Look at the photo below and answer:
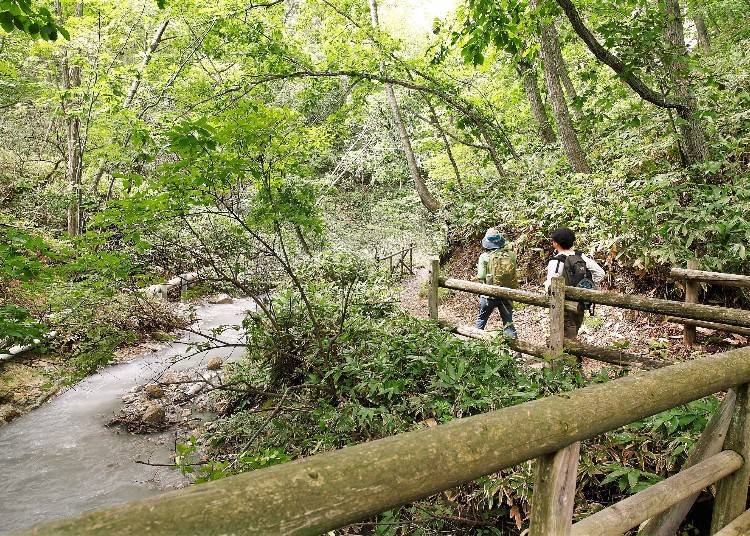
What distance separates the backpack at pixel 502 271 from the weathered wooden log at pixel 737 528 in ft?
16.9

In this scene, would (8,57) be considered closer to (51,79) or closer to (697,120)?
(51,79)

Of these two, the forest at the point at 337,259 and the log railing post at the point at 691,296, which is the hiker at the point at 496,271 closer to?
the forest at the point at 337,259

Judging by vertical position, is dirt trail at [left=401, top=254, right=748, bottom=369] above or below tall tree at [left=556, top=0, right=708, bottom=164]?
below

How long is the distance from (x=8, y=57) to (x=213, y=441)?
37.0 ft

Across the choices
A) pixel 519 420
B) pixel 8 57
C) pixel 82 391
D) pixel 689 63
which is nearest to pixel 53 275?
pixel 82 391

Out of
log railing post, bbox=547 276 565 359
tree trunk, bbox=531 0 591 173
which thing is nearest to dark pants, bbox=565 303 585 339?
log railing post, bbox=547 276 565 359

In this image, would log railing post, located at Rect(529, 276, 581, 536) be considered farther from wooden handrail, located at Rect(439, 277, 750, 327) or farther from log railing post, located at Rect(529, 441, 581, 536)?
wooden handrail, located at Rect(439, 277, 750, 327)

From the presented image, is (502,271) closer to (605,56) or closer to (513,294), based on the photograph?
(513,294)

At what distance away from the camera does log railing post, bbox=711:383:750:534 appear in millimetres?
2219

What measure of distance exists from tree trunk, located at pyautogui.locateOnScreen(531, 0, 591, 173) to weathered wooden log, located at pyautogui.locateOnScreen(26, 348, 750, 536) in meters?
9.11

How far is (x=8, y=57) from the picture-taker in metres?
11.2

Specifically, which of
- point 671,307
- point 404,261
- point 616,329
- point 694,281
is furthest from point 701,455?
point 404,261

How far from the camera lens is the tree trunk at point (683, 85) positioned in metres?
6.16

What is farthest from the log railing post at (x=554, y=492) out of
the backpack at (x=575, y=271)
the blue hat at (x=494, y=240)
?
the blue hat at (x=494, y=240)
